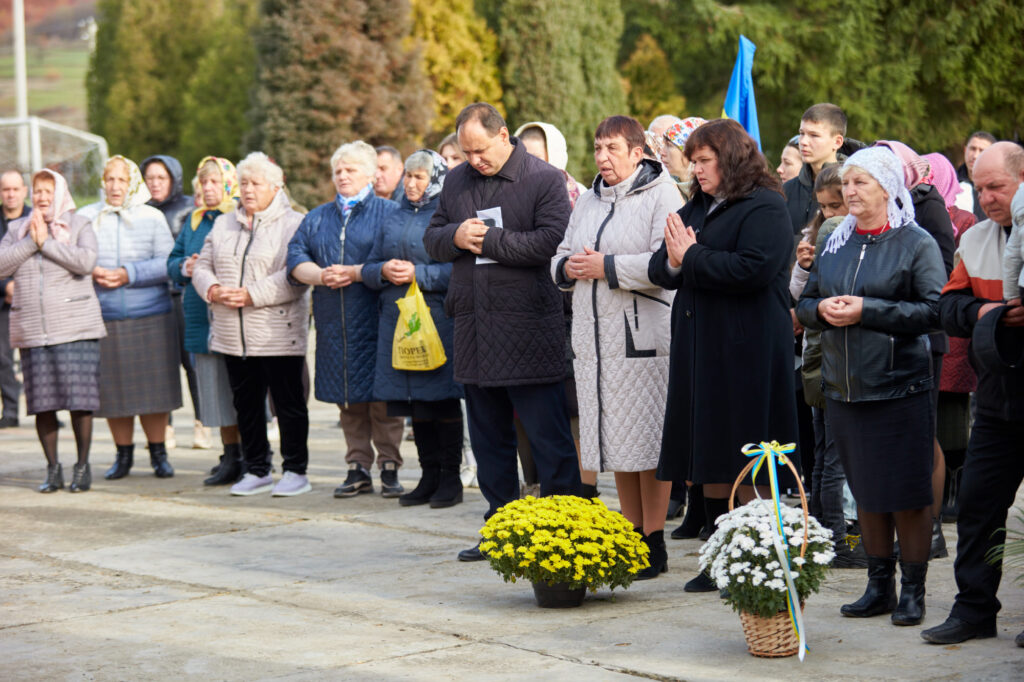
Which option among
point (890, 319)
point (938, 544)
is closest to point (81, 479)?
point (938, 544)

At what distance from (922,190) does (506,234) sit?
194cm

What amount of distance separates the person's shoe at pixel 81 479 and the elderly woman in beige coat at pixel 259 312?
1084 mm

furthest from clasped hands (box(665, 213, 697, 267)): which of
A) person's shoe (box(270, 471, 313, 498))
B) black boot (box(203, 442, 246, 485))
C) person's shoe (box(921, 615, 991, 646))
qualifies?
black boot (box(203, 442, 246, 485))

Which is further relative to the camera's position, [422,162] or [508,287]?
[422,162]

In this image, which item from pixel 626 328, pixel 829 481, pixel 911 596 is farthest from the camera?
pixel 829 481

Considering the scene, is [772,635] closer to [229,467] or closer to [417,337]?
[417,337]

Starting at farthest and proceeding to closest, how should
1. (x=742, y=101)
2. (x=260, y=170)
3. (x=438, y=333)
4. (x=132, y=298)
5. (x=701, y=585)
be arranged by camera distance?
(x=132, y=298), (x=260, y=170), (x=742, y=101), (x=438, y=333), (x=701, y=585)

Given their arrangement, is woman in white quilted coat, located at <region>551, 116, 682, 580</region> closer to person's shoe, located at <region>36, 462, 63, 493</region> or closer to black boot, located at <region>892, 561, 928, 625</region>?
black boot, located at <region>892, 561, 928, 625</region>

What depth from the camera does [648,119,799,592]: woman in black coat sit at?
5879mm

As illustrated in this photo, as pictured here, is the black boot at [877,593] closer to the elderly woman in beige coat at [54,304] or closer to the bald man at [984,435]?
the bald man at [984,435]

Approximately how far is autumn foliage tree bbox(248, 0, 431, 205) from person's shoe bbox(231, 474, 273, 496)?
27026 mm

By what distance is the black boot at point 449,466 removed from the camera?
8562mm

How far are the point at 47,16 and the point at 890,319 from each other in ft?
205

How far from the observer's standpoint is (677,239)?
596 cm
